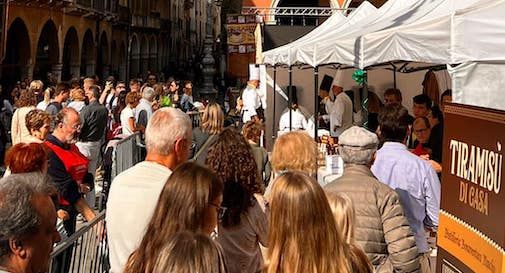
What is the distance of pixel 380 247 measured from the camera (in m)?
4.24

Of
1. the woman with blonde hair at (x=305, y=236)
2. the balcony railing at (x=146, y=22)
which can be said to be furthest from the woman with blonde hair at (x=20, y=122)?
the balcony railing at (x=146, y=22)

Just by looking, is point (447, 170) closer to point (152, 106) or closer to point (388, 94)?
point (388, 94)

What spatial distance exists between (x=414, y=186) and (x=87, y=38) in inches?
1244

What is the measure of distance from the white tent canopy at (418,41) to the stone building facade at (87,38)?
56.3 feet

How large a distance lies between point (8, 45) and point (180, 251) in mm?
25192

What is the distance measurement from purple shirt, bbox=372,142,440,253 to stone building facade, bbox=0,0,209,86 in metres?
19.1

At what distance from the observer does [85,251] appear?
5383mm

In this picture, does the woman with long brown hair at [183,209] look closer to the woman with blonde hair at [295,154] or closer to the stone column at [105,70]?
the woman with blonde hair at [295,154]

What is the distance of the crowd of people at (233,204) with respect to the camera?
269cm

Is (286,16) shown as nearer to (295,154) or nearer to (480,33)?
(295,154)

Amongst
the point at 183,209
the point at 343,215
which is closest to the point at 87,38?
the point at 343,215

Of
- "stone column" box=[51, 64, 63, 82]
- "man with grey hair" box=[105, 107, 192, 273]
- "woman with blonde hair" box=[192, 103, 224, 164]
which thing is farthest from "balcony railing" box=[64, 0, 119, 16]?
"man with grey hair" box=[105, 107, 192, 273]

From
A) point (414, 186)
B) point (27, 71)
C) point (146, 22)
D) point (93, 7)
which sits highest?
point (146, 22)

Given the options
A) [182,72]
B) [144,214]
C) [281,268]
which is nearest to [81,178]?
[144,214]
